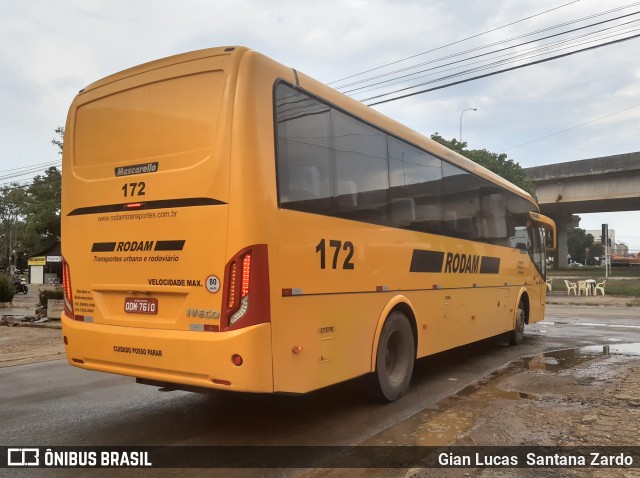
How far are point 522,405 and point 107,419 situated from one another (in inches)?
182

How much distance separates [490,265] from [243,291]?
6600mm

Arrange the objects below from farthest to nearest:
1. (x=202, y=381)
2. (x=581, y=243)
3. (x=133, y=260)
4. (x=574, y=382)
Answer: (x=581, y=243)
(x=574, y=382)
(x=133, y=260)
(x=202, y=381)

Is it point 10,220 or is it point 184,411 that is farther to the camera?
point 10,220

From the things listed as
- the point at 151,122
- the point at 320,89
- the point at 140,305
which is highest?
the point at 320,89

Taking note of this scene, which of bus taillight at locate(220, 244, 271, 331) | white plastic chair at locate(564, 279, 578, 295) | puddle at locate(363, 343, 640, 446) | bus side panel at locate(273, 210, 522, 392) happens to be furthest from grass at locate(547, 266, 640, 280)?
bus taillight at locate(220, 244, 271, 331)

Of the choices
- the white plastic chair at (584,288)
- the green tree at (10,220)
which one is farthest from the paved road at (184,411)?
the green tree at (10,220)

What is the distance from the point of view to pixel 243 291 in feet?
14.5

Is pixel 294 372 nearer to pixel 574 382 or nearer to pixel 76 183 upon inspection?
pixel 76 183

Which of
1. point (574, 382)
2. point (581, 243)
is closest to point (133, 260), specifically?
point (574, 382)

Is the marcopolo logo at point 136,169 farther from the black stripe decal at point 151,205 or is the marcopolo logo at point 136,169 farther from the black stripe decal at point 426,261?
the black stripe decal at point 426,261

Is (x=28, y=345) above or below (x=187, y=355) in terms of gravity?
below

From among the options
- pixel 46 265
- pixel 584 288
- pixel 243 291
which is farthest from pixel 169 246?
pixel 46 265

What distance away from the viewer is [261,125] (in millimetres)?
4633

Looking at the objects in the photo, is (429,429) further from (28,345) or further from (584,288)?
(584,288)
